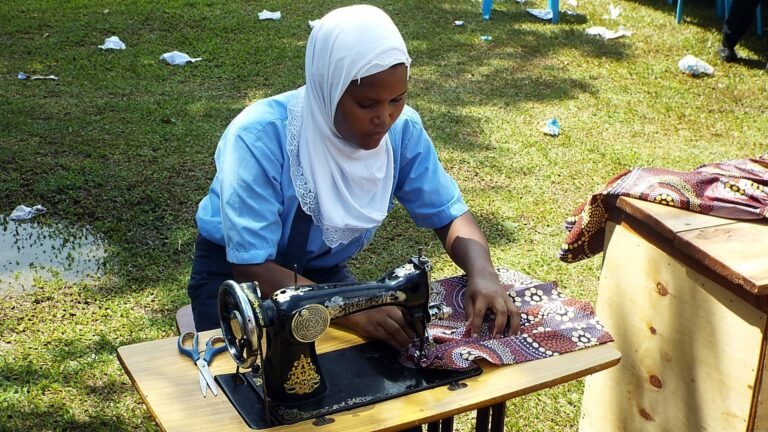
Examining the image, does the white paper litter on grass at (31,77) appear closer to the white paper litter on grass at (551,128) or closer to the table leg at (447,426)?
the white paper litter on grass at (551,128)

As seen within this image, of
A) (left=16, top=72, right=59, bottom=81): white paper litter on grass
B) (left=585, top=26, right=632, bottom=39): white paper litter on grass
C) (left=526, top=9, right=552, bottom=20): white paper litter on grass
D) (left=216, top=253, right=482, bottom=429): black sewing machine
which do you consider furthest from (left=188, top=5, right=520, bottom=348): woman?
(left=526, top=9, right=552, bottom=20): white paper litter on grass

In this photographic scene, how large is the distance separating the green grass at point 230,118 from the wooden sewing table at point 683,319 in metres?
0.64

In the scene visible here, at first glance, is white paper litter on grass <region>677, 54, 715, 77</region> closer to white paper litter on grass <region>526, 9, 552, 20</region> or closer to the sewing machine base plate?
white paper litter on grass <region>526, 9, 552, 20</region>

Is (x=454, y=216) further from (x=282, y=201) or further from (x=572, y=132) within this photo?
(x=572, y=132)

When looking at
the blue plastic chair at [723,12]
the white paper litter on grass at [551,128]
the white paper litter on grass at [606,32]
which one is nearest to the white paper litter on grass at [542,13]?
the white paper litter on grass at [606,32]

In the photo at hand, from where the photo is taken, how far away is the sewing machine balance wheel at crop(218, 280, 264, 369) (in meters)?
1.70

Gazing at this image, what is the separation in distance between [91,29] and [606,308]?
5.68 metres

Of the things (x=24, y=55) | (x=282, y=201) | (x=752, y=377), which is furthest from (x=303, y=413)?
(x=24, y=55)

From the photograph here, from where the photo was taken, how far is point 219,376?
73.0 inches

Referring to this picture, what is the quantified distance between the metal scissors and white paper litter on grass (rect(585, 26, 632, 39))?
6201 millimetres

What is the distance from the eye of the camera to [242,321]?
5.60 ft

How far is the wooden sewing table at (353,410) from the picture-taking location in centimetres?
171

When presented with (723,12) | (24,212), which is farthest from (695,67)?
(24,212)

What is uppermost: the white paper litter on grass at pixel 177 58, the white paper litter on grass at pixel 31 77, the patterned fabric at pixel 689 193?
the patterned fabric at pixel 689 193
